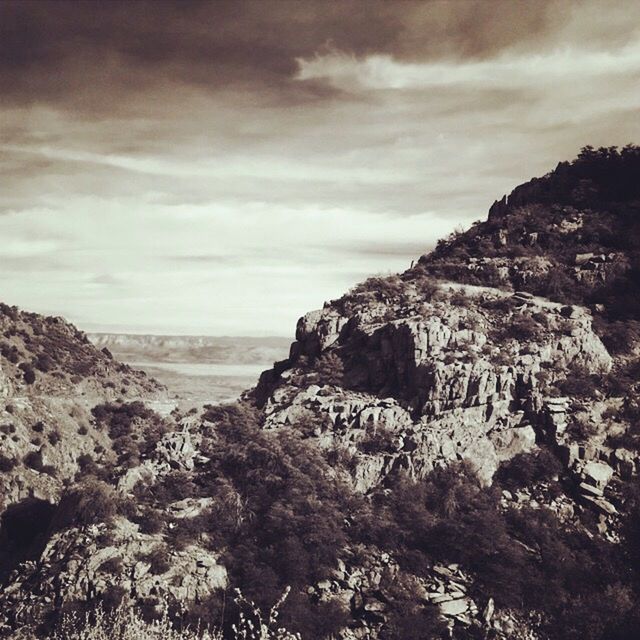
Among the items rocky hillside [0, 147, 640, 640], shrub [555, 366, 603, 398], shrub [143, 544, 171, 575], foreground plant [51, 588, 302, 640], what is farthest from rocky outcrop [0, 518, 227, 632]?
shrub [555, 366, 603, 398]

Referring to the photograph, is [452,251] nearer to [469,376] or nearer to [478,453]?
[469,376]

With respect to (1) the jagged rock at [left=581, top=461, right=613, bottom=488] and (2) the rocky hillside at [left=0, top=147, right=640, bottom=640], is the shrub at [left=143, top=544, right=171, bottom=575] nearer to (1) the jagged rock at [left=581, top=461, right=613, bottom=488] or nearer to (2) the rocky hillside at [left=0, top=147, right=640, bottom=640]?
(2) the rocky hillside at [left=0, top=147, right=640, bottom=640]

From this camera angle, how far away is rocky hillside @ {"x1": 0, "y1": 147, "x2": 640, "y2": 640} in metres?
26.0

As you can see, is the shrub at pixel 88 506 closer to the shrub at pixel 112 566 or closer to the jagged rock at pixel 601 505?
the shrub at pixel 112 566

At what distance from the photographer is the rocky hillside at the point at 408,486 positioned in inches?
1025

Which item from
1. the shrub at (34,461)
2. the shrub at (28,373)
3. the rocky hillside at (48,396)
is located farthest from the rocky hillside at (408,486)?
the shrub at (28,373)

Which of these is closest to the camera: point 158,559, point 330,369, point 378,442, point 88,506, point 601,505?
point 158,559

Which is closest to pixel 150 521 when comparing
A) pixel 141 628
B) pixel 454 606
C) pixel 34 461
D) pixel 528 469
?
pixel 141 628

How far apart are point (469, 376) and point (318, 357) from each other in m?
13.2

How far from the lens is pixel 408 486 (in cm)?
3216

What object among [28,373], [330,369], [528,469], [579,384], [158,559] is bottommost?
[158,559]

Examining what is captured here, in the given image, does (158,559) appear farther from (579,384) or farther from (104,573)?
(579,384)

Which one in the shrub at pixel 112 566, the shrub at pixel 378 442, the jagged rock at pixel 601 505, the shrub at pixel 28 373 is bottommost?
the shrub at pixel 112 566

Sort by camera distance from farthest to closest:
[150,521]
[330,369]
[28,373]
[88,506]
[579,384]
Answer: [28,373], [330,369], [579,384], [150,521], [88,506]
